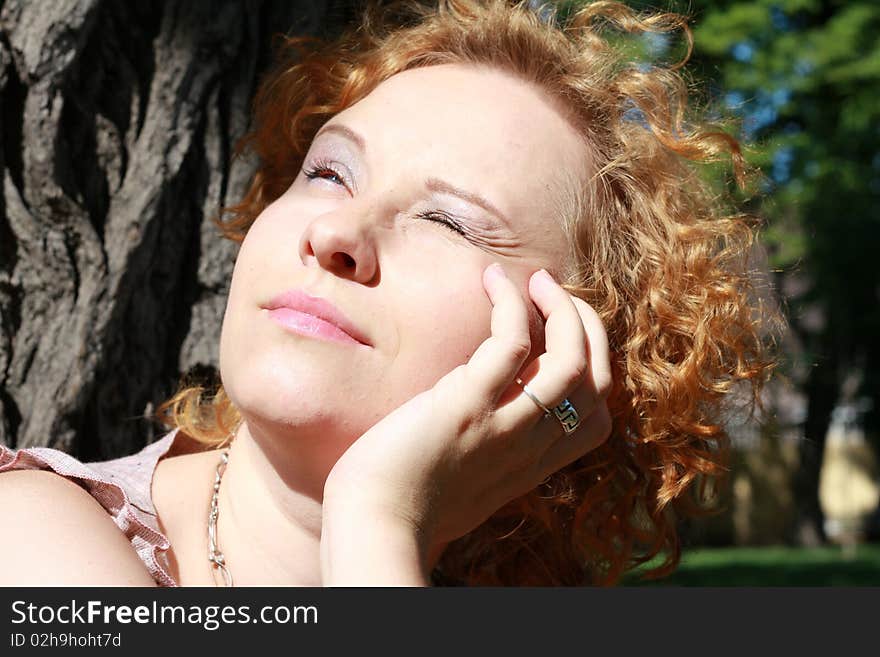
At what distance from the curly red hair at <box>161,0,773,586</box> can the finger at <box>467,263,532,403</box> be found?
36 centimetres

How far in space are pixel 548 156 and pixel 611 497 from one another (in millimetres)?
992

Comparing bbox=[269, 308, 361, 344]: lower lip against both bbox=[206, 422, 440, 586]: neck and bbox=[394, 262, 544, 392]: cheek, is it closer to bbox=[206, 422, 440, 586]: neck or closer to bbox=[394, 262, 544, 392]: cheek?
bbox=[394, 262, 544, 392]: cheek

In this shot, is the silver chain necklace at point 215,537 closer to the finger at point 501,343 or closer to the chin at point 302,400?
the chin at point 302,400

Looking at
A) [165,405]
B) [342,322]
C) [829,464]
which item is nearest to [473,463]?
[342,322]

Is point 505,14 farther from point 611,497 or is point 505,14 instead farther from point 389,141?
point 611,497

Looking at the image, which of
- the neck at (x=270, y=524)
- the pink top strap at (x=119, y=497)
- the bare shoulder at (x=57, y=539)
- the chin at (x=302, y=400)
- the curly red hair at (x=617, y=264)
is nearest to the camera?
the bare shoulder at (x=57, y=539)

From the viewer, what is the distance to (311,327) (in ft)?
6.43

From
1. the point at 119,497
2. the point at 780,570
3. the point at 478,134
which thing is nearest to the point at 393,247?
the point at 478,134

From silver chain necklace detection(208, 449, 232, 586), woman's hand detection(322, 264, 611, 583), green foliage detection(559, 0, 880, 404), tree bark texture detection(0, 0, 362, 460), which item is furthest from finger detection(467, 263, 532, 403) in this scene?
green foliage detection(559, 0, 880, 404)

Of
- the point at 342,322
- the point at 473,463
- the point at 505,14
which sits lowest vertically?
the point at 473,463

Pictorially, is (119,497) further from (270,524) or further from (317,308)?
(317,308)

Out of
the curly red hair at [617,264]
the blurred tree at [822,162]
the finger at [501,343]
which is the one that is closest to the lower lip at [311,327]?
the finger at [501,343]

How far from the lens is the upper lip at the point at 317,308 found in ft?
6.41

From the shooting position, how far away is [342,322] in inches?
76.9
